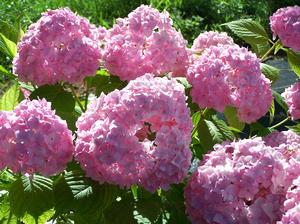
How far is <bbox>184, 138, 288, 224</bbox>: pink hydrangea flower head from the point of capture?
110 centimetres

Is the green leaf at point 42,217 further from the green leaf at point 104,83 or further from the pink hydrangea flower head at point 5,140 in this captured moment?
the green leaf at point 104,83

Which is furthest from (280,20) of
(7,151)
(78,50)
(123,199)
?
(7,151)

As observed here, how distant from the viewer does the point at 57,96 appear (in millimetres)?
1434

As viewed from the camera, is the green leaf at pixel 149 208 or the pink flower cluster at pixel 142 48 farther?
the pink flower cluster at pixel 142 48

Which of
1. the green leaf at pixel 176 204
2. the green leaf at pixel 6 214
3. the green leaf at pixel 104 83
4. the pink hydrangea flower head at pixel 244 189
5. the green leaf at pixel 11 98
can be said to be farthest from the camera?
the green leaf at pixel 11 98

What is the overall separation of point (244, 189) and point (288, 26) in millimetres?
594

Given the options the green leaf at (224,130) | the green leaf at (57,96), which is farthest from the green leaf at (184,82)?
the green leaf at (57,96)

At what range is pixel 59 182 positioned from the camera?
119cm

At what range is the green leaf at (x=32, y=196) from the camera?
1180 mm

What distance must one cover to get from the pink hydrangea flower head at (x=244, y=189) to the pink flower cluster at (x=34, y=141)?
22 centimetres

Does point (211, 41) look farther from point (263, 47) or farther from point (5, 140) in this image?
point (5, 140)

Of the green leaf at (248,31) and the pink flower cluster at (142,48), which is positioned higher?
the pink flower cluster at (142,48)

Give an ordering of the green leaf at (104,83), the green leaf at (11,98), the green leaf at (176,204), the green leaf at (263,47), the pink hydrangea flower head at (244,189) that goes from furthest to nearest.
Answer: the green leaf at (263,47), the green leaf at (11,98), the green leaf at (104,83), the green leaf at (176,204), the pink hydrangea flower head at (244,189)

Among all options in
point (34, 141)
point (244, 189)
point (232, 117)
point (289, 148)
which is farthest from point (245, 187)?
point (232, 117)
